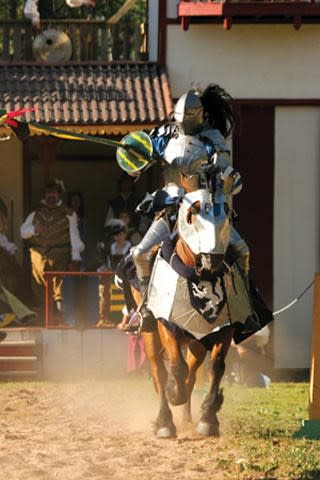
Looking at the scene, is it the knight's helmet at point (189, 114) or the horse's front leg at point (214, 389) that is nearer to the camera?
the horse's front leg at point (214, 389)

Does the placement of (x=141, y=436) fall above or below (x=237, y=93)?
below

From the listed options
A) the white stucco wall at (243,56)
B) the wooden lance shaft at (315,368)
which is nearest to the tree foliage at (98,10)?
the white stucco wall at (243,56)

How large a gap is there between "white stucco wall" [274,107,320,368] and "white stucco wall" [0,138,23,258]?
3.05 metres

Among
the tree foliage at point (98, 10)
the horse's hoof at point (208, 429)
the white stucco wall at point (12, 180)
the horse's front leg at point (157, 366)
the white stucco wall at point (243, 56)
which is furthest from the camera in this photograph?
the tree foliage at point (98, 10)

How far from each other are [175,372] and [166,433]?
0.67m

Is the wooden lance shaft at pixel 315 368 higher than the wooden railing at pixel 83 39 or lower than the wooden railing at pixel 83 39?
lower

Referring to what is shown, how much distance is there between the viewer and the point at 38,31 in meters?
19.1

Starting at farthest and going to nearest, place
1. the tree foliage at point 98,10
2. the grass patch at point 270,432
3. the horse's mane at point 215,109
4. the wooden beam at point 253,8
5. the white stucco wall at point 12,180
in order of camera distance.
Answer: the tree foliage at point 98,10 < the white stucco wall at point 12,180 < the wooden beam at point 253,8 < the horse's mane at point 215,109 < the grass patch at point 270,432

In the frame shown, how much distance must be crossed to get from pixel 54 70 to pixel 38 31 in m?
0.49

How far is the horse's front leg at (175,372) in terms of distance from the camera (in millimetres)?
12328

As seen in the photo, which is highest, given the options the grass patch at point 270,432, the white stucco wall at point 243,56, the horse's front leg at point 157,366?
the white stucco wall at point 243,56

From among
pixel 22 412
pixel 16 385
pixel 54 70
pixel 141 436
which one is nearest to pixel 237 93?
pixel 54 70

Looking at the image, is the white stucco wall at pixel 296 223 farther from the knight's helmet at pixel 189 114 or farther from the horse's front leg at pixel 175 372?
the horse's front leg at pixel 175 372

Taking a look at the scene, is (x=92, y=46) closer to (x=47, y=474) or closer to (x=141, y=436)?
(x=141, y=436)
